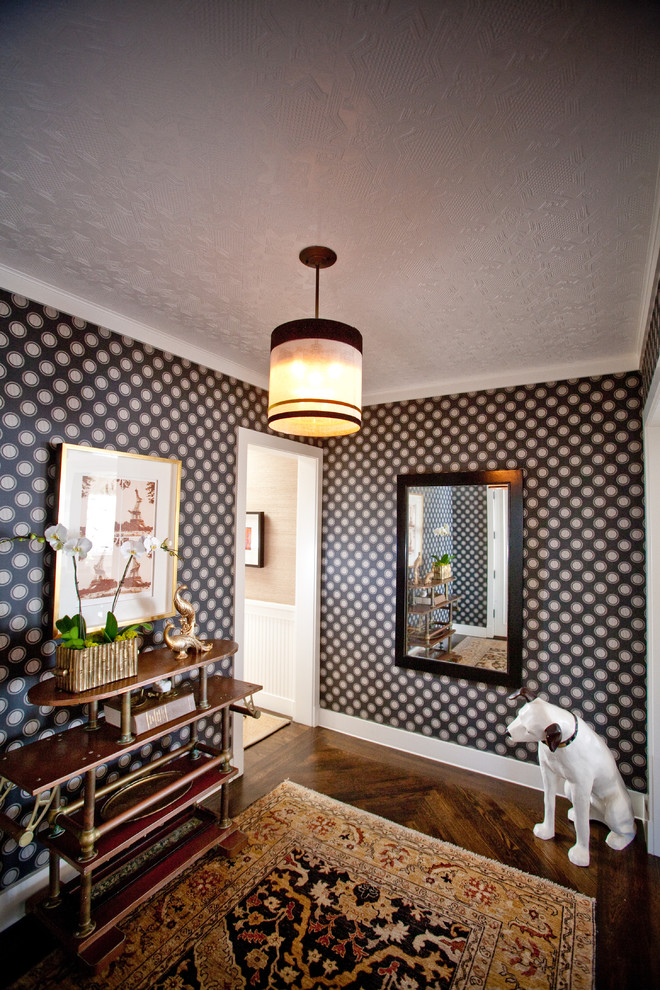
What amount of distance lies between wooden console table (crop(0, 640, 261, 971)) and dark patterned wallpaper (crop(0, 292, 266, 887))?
7.2 inches

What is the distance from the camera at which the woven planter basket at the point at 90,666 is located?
70.5 inches

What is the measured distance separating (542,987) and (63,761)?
6.52ft

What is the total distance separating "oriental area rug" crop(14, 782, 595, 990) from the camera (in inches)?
67.2

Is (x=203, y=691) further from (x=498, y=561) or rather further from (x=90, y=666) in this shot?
(x=498, y=561)

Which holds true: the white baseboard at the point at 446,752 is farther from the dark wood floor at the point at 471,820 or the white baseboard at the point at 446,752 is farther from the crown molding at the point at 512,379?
the crown molding at the point at 512,379

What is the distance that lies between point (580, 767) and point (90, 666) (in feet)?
7.93

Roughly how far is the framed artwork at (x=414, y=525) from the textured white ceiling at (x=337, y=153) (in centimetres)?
161

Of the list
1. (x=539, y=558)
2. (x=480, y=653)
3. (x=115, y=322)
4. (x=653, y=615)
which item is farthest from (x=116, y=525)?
(x=653, y=615)

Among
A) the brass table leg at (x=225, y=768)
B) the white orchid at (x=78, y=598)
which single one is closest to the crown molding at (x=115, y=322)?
the white orchid at (x=78, y=598)

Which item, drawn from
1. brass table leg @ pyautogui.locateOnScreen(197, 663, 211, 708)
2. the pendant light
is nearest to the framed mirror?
brass table leg @ pyautogui.locateOnScreen(197, 663, 211, 708)

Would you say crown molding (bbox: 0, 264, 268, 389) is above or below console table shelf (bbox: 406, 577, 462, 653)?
above

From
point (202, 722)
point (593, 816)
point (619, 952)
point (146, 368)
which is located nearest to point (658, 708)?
point (593, 816)

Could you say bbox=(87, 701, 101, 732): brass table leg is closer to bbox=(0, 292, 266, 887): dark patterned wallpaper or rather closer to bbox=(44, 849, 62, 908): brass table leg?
bbox=(0, 292, 266, 887): dark patterned wallpaper

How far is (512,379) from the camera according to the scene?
3.18 meters
